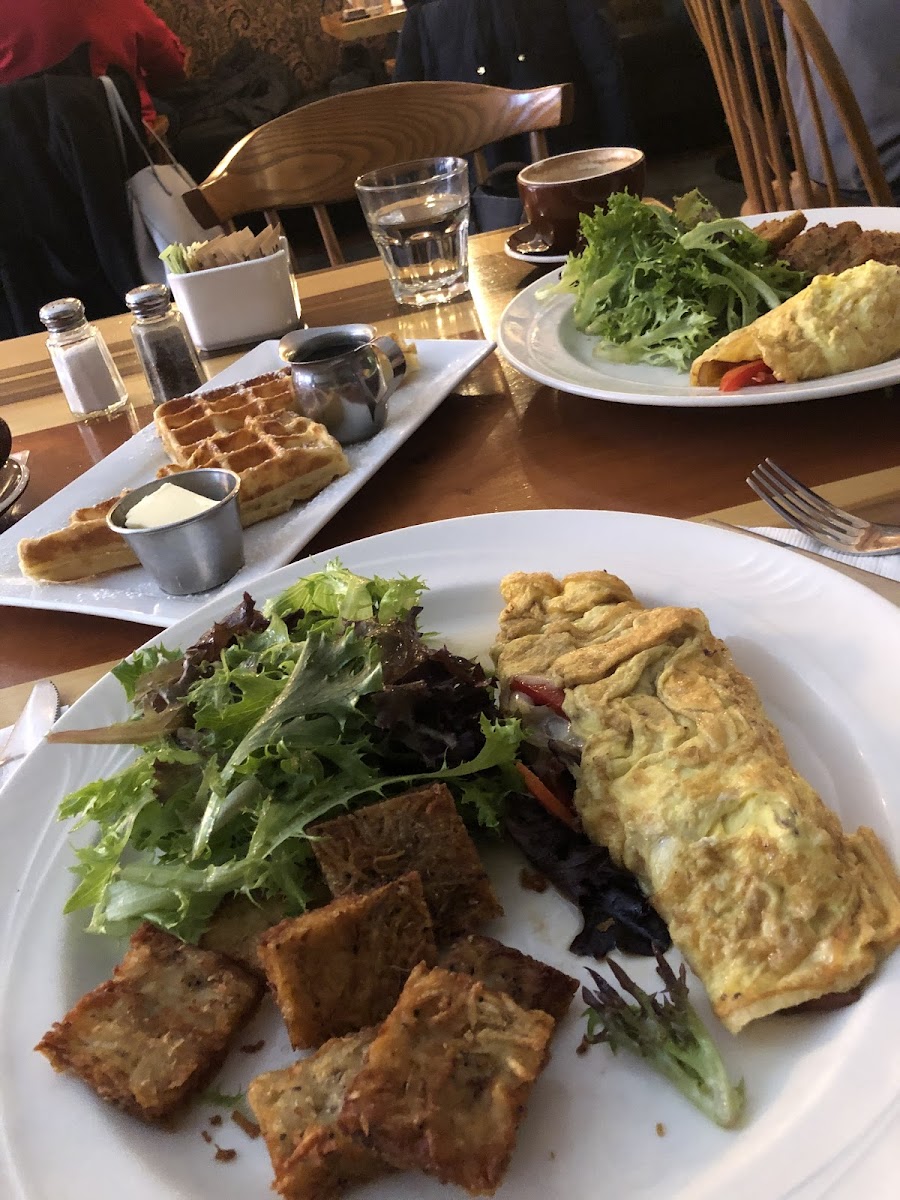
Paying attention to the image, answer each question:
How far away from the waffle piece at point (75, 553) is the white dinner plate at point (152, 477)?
0.02m

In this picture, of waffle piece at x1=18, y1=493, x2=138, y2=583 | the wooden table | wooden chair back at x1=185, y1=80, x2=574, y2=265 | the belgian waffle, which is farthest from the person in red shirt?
waffle piece at x1=18, y1=493, x2=138, y2=583

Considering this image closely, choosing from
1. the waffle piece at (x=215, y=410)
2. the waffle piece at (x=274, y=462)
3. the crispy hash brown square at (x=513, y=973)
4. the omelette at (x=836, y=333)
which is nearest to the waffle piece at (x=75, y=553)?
the waffle piece at (x=274, y=462)

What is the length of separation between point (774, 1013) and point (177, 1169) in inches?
25.8

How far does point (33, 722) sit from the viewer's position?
1529mm

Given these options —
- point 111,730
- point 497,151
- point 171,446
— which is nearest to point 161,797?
point 111,730

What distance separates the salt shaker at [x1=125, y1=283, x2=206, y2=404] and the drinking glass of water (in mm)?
744

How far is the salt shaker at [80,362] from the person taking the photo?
2.67 meters

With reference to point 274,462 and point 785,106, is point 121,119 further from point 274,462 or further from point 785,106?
point 274,462

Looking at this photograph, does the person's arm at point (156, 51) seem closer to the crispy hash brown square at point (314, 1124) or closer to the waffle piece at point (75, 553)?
the waffle piece at point (75, 553)

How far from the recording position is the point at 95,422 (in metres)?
2.78

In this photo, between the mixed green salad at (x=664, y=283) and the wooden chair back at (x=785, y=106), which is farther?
the wooden chair back at (x=785, y=106)

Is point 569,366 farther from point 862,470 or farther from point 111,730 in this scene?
point 111,730

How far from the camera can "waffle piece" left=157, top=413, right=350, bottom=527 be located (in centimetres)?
199

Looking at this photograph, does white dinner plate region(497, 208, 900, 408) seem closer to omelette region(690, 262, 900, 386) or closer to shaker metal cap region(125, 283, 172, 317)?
omelette region(690, 262, 900, 386)
